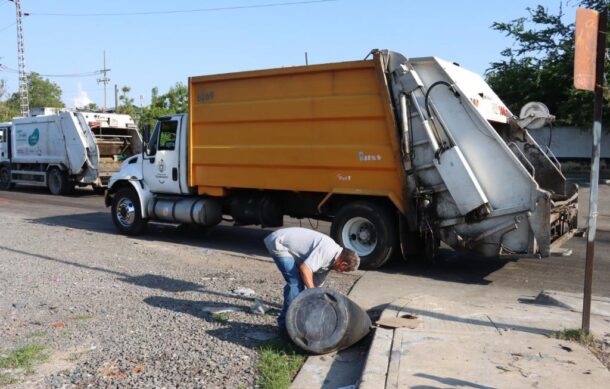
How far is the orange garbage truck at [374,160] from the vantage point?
23.9 ft

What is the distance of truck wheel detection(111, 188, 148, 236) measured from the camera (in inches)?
439

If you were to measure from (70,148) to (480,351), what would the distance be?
58.0 feet

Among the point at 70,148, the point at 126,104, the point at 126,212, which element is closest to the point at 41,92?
the point at 126,104

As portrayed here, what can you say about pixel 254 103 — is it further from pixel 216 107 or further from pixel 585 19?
pixel 585 19

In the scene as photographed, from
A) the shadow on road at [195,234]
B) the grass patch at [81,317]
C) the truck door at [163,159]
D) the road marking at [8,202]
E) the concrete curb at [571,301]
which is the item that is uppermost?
the truck door at [163,159]

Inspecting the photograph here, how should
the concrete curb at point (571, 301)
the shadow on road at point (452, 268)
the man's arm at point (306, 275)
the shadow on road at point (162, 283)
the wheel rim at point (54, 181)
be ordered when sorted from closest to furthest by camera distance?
the man's arm at point (306, 275) → the concrete curb at point (571, 301) → the shadow on road at point (162, 283) → the shadow on road at point (452, 268) → the wheel rim at point (54, 181)

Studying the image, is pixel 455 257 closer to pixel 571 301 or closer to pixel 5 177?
pixel 571 301

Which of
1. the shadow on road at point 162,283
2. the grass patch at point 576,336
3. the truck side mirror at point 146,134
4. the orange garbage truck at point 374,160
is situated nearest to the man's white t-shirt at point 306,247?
the shadow on road at point 162,283

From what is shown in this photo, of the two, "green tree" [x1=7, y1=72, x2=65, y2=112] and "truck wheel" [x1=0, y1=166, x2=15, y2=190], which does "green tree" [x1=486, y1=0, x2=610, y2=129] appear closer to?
"truck wheel" [x1=0, y1=166, x2=15, y2=190]

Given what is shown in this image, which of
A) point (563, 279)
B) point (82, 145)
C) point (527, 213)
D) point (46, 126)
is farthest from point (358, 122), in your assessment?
point (46, 126)

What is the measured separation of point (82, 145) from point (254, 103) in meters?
11.6

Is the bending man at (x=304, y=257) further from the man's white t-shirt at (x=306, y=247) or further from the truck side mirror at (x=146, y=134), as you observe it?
the truck side mirror at (x=146, y=134)

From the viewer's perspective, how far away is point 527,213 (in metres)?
7.02

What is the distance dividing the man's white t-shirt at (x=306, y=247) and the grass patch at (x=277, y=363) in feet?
2.33
